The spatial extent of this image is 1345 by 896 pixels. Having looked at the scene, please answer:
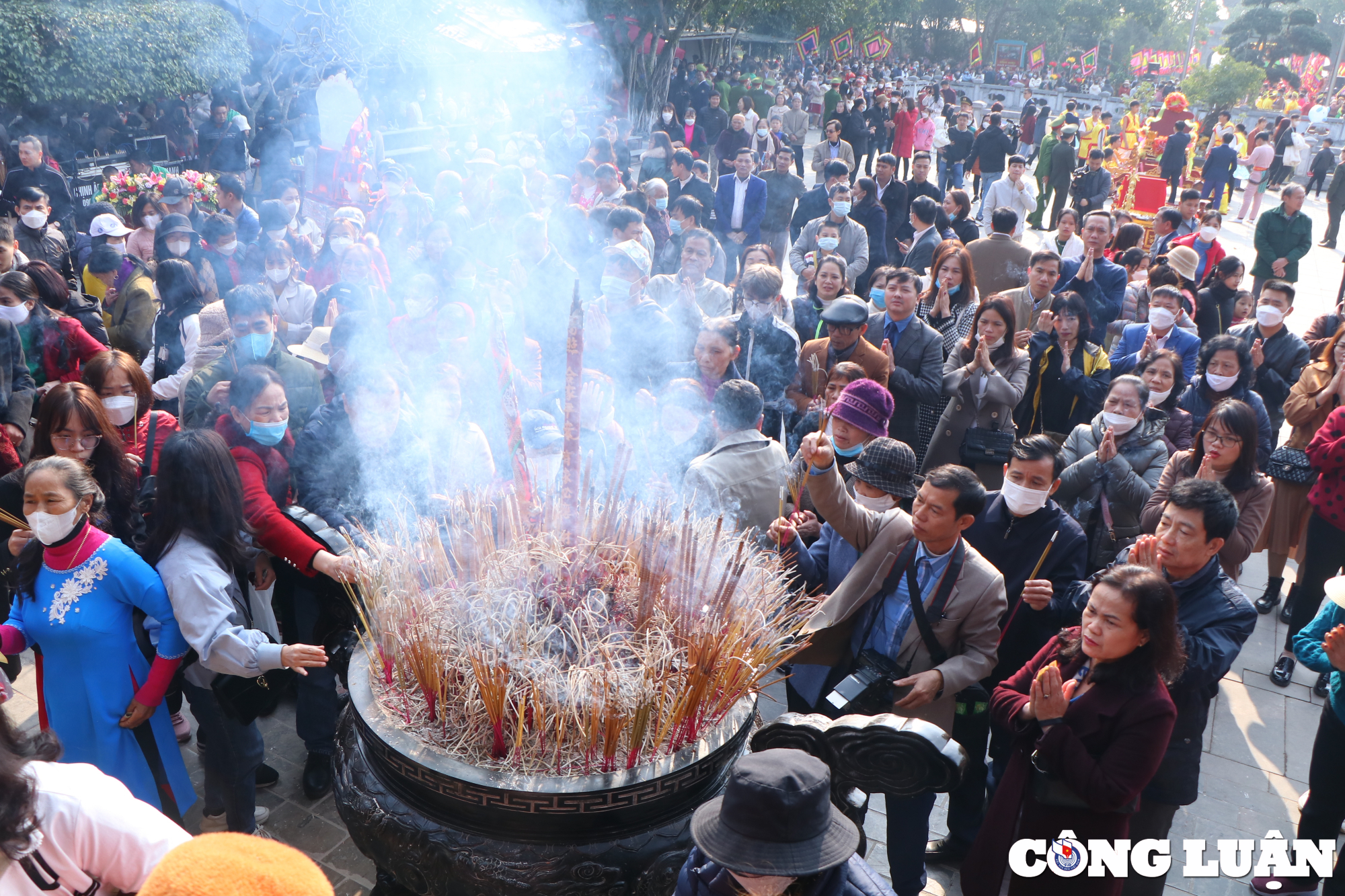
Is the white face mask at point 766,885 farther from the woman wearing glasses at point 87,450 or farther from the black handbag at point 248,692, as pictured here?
the woman wearing glasses at point 87,450

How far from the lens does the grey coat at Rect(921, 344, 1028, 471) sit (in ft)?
15.7

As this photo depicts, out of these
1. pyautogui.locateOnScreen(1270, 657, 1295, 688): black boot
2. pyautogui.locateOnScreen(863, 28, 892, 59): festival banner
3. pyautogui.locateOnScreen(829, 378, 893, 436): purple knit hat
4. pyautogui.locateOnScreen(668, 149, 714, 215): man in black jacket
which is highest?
pyautogui.locateOnScreen(863, 28, 892, 59): festival banner

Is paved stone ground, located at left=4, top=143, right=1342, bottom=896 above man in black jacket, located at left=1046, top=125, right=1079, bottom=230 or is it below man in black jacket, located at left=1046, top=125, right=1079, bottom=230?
below

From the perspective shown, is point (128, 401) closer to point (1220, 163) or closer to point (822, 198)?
point (822, 198)

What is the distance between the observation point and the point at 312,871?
56.6 inches

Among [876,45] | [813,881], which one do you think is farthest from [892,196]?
[876,45]

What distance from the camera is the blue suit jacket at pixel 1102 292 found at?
20.6ft

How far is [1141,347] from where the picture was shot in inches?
223

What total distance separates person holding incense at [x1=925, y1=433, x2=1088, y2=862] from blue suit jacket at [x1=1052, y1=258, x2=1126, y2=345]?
3309mm

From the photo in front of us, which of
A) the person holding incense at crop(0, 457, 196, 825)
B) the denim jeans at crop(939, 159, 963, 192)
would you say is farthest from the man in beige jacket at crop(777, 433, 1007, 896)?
the denim jeans at crop(939, 159, 963, 192)

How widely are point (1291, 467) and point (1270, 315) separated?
49.5 inches

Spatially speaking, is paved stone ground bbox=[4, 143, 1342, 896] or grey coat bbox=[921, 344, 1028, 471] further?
grey coat bbox=[921, 344, 1028, 471]

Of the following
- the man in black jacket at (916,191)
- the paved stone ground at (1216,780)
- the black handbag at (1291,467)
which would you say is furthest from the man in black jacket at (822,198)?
the paved stone ground at (1216,780)

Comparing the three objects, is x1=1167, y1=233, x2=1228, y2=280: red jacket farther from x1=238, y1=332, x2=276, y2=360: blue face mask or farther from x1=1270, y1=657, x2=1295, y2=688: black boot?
x1=238, y1=332, x2=276, y2=360: blue face mask
